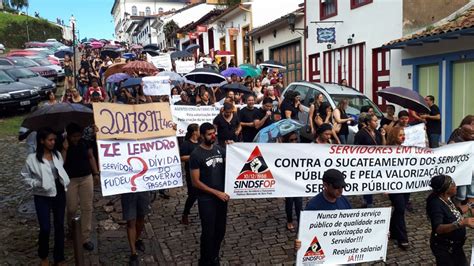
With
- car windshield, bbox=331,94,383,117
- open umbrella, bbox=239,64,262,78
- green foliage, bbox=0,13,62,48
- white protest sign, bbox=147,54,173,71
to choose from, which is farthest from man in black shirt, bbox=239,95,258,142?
green foliage, bbox=0,13,62,48

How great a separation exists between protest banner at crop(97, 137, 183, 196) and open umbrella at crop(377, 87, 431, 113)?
14.5ft

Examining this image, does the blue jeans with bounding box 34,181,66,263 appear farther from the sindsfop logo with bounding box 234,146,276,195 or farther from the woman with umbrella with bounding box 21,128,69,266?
the sindsfop logo with bounding box 234,146,276,195

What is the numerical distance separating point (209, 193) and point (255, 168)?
866 mm

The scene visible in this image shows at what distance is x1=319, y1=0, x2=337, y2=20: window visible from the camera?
58.7 ft

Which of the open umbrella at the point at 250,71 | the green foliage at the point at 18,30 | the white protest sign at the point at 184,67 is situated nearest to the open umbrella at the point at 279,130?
the open umbrella at the point at 250,71

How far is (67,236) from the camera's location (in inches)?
277

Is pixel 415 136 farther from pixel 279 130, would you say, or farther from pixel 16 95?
pixel 16 95

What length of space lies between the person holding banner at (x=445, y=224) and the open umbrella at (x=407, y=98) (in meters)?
4.00

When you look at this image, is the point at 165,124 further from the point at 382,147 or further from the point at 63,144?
the point at 382,147

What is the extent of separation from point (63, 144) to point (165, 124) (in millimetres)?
1399

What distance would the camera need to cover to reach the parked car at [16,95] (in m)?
16.8

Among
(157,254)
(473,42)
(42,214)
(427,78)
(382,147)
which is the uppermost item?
(473,42)

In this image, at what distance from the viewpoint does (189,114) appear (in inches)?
407

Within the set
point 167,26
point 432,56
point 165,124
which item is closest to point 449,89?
point 432,56
